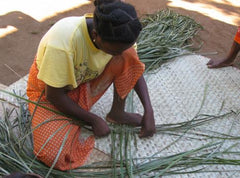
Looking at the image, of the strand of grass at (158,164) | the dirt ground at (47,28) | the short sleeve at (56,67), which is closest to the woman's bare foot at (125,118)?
the strand of grass at (158,164)

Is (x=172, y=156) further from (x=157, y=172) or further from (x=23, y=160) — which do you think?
(x=23, y=160)

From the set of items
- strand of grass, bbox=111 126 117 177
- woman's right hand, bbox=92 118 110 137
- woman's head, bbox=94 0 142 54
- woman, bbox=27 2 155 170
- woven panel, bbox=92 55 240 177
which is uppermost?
woman's head, bbox=94 0 142 54

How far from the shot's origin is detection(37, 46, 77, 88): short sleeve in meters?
1.21

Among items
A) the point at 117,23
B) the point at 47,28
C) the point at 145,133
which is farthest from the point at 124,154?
the point at 47,28

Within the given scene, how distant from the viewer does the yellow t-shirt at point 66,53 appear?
1.22 metres

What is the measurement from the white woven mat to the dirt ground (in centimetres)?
42

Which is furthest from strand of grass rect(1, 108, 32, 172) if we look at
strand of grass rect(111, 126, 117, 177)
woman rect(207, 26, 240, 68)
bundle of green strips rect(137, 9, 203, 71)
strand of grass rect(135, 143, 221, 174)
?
woman rect(207, 26, 240, 68)

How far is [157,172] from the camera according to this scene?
1.38 metres

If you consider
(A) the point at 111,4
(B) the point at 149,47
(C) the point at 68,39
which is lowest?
(B) the point at 149,47

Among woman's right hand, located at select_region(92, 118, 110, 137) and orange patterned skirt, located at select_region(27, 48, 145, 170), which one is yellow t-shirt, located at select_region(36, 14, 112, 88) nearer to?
orange patterned skirt, located at select_region(27, 48, 145, 170)

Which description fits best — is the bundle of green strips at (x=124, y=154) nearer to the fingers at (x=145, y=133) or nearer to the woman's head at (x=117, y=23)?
the fingers at (x=145, y=133)

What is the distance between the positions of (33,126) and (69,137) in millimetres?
190

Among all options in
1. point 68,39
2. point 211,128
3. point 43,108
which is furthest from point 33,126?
point 211,128

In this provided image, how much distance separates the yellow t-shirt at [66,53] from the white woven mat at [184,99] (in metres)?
0.42
